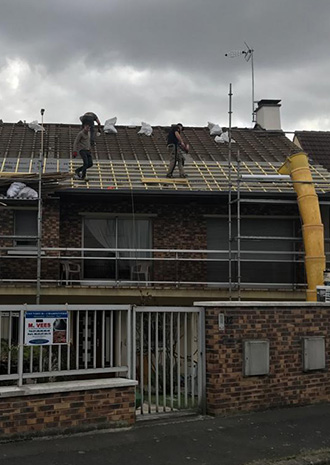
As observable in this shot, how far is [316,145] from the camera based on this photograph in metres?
19.5

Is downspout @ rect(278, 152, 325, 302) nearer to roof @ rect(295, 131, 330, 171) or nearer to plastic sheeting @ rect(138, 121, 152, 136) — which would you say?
roof @ rect(295, 131, 330, 171)

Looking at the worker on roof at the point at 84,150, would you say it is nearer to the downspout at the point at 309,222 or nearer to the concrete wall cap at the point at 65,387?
the downspout at the point at 309,222

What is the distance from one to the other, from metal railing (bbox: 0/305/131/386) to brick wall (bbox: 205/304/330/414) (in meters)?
1.43

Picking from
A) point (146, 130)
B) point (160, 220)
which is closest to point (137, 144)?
point (146, 130)

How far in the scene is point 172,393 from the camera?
8.04 metres

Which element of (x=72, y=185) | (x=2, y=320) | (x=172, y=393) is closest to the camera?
(x=2, y=320)

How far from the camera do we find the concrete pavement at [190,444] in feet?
20.1

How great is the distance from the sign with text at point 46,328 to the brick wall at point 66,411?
0.72 meters

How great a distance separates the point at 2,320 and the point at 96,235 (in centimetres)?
681

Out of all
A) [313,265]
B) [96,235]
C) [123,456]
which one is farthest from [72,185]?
[123,456]

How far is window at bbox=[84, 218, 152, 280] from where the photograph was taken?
535 inches

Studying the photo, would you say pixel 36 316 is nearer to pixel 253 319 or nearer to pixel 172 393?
pixel 172 393

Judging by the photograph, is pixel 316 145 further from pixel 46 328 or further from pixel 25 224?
pixel 46 328

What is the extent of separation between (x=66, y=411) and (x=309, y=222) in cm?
762
